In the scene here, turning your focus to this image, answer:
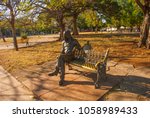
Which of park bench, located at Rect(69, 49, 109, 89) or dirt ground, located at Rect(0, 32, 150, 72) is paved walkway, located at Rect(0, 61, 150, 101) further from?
dirt ground, located at Rect(0, 32, 150, 72)

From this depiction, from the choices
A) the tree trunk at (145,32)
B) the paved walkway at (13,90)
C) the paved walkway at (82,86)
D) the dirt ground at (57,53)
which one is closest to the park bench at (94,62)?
the paved walkway at (82,86)

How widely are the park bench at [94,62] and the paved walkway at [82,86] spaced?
289mm

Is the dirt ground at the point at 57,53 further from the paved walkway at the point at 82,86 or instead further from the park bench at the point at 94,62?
the park bench at the point at 94,62

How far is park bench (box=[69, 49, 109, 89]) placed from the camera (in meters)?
5.55

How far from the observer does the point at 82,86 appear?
576cm

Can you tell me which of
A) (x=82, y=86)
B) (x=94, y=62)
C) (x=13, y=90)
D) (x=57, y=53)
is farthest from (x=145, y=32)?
(x=13, y=90)

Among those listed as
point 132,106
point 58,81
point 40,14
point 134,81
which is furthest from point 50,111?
point 40,14

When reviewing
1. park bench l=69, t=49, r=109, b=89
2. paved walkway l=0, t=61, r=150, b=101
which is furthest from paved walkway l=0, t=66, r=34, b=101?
park bench l=69, t=49, r=109, b=89

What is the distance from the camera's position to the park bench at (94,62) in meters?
5.55

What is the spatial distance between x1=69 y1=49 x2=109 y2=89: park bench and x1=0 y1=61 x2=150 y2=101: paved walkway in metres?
0.29

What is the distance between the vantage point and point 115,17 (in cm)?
2875

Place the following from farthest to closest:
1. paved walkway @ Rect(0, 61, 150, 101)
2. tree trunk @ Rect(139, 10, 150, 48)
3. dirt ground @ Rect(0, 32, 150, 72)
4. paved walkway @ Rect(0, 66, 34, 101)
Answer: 1. tree trunk @ Rect(139, 10, 150, 48)
2. dirt ground @ Rect(0, 32, 150, 72)
3. paved walkway @ Rect(0, 66, 34, 101)
4. paved walkway @ Rect(0, 61, 150, 101)

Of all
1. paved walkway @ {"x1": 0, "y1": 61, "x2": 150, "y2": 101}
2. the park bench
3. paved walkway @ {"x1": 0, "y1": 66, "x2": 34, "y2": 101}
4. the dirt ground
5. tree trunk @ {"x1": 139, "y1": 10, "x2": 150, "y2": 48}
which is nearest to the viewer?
paved walkway @ {"x1": 0, "y1": 61, "x2": 150, "y2": 101}

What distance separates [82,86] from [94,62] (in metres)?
0.85
